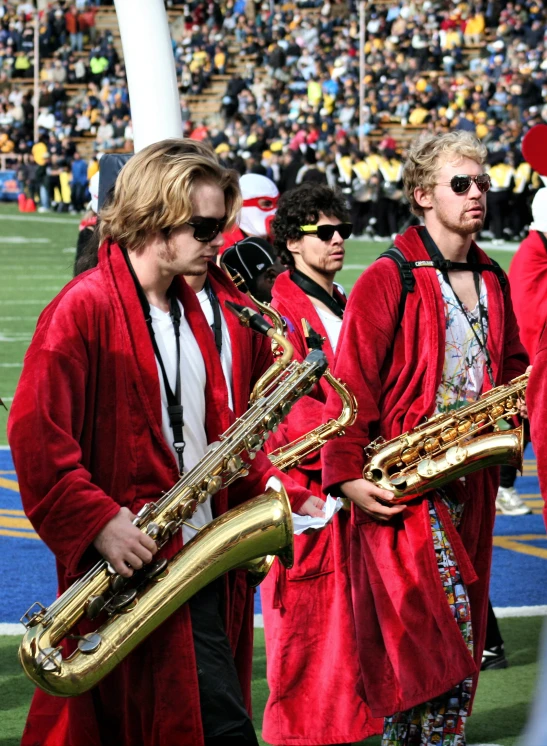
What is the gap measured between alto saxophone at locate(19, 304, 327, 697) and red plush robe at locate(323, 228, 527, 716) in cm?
87

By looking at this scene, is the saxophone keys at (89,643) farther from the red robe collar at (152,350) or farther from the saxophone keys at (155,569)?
the red robe collar at (152,350)

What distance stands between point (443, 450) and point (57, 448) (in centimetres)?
166

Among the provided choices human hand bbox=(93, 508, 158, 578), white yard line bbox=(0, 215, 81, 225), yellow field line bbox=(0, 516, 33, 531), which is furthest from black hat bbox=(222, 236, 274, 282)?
white yard line bbox=(0, 215, 81, 225)

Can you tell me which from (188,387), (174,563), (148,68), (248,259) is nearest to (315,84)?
(148,68)

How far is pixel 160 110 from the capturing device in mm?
6062

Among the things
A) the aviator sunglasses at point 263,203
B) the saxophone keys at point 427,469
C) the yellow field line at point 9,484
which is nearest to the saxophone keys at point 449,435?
the saxophone keys at point 427,469

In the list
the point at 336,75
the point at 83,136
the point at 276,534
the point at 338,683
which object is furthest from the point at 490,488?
the point at 83,136

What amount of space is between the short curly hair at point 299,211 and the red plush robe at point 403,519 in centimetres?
98

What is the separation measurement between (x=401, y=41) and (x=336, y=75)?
2074 mm

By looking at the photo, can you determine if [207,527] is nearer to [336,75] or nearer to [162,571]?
[162,571]

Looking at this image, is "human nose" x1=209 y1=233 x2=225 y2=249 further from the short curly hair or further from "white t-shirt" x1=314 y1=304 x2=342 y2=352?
the short curly hair

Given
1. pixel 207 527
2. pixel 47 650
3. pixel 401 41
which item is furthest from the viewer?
pixel 401 41

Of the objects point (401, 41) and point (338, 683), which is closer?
point (338, 683)

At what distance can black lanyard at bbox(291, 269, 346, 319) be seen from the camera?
5785 mm
